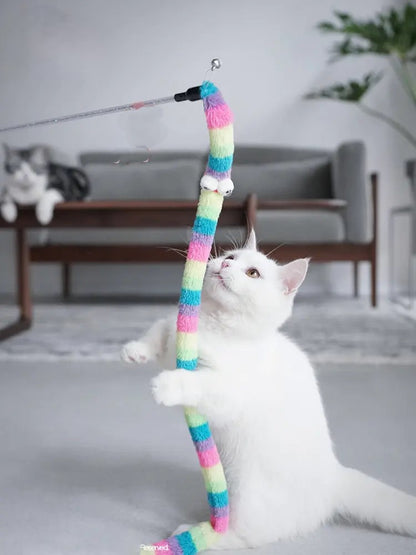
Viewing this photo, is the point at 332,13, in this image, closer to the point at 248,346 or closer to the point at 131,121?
the point at 131,121

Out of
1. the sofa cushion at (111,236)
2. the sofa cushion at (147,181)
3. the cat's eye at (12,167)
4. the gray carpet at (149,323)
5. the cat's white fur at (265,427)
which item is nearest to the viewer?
the cat's white fur at (265,427)

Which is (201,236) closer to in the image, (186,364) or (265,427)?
(186,364)

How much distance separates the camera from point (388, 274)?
14.4 feet

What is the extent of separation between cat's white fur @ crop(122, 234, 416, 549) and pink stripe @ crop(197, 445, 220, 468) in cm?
3

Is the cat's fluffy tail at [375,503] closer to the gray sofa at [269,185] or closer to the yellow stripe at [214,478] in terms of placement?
the yellow stripe at [214,478]

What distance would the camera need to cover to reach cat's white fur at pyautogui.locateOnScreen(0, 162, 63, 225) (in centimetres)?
255

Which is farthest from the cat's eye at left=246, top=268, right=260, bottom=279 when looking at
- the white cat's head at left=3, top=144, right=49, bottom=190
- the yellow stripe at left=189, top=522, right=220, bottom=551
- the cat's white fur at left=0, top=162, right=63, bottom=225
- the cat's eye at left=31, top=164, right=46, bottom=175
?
the cat's eye at left=31, top=164, right=46, bottom=175

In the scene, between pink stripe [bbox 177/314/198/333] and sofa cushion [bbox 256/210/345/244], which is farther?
sofa cushion [bbox 256/210/345/244]

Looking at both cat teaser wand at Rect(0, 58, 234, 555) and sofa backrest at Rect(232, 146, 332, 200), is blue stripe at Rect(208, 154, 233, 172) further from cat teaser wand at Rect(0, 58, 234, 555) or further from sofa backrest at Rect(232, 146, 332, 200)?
sofa backrest at Rect(232, 146, 332, 200)

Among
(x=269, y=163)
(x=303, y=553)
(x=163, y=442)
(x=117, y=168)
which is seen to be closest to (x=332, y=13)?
(x=269, y=163)

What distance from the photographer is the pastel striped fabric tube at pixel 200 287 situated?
752mm

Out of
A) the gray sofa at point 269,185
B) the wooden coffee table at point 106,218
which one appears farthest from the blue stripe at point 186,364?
the gray sofa at point 269,185

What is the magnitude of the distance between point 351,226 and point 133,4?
7.46 feet

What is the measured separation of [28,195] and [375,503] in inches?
91.0
